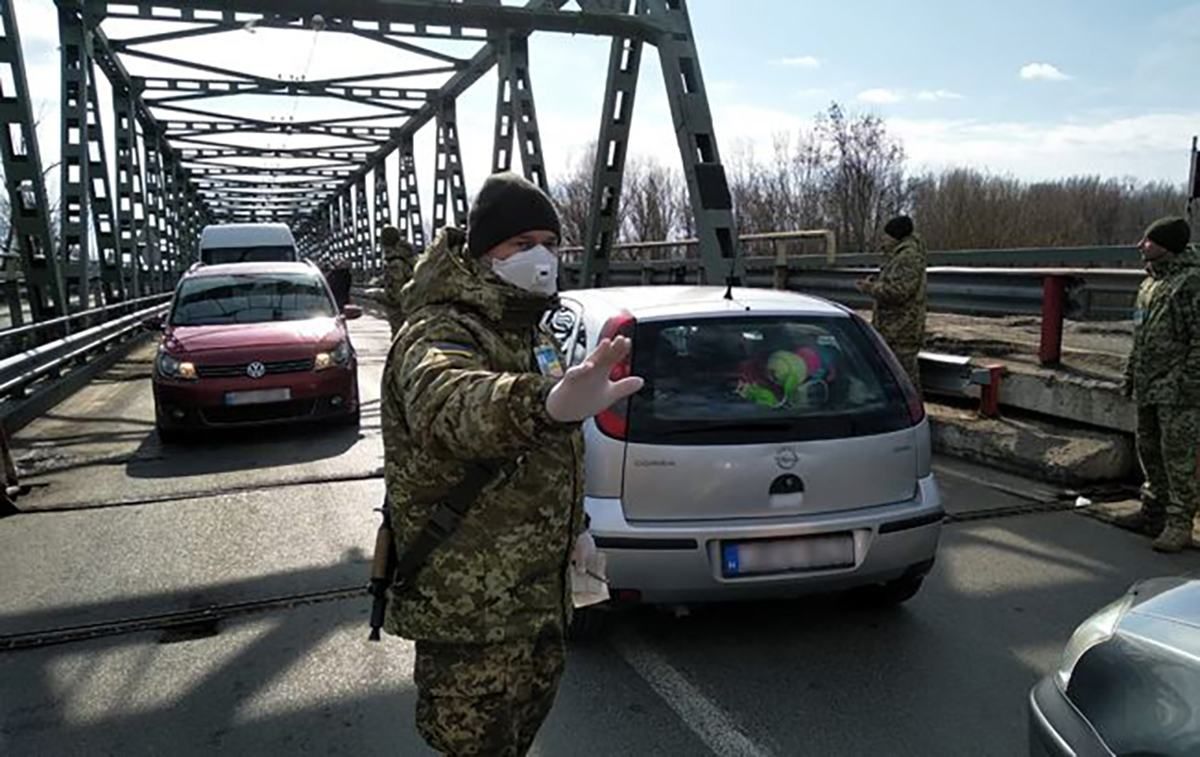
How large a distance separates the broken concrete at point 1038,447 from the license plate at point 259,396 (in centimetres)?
591

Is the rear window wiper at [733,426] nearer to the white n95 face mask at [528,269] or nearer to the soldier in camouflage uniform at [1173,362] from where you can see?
the white n95 face mask at [528,269]

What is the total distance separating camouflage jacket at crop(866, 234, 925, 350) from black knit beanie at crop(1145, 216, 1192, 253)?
2.38 meters

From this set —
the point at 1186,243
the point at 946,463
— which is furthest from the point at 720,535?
the point at 946,463

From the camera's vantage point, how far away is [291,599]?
14.5ft

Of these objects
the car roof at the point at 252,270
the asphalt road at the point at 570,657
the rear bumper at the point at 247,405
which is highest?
the car roof at the point at 252,270

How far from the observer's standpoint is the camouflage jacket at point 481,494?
6.23ft

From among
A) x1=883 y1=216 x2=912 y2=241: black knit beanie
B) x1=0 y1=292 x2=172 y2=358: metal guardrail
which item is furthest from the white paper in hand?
x1=0 y1=292 x2=172 y2=358: metal guardrail

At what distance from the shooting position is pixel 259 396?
8141 millimetres

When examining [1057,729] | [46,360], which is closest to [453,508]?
[1057,729]

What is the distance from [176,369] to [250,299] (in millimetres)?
1690

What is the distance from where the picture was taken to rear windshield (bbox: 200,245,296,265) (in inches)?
827

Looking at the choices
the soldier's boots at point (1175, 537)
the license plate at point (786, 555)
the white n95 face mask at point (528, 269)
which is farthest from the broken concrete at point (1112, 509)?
the white n95 face mask at point (528, 269)

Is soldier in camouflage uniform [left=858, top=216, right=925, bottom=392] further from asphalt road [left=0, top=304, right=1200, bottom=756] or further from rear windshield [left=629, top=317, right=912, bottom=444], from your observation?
rear windshield [left=629, top=317, right=912, bottom=444]

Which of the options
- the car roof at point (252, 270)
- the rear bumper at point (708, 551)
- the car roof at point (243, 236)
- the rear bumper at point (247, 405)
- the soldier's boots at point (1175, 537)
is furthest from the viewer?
the car roof at point (243, 236)
